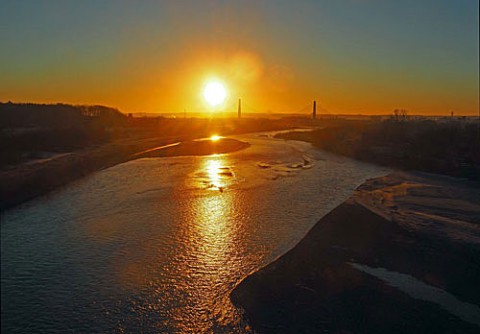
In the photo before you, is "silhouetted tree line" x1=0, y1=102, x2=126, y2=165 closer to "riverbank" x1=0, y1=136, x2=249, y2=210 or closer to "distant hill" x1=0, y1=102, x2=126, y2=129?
"distant hill" x1=0, y1=102, x2=126, y2=129

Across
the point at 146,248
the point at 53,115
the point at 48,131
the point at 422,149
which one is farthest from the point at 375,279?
the point at 53,115

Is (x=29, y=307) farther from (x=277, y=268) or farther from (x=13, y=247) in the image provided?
(x=277, y=268)

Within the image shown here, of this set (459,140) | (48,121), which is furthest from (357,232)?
(48,121)

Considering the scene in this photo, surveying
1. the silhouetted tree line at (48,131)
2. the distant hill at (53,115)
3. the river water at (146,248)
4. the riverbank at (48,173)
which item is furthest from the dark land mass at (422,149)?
the distant hill at (53,115)

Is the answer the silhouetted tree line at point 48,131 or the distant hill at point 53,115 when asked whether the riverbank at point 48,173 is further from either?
the distant hill at point 53,115

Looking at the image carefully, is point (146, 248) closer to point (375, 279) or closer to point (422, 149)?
point (375, 279)

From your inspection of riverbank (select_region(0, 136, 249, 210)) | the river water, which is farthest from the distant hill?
the river water
